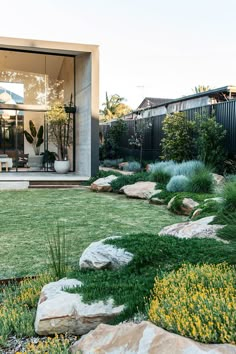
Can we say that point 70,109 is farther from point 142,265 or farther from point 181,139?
point 142,265

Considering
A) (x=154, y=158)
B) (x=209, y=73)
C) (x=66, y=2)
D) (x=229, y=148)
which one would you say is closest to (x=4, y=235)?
(x=229, y=148)

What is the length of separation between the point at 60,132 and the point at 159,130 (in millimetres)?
3993

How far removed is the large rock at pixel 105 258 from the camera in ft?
10.5

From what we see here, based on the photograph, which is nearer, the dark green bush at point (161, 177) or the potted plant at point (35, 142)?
the dark green bush at point (161, 177)

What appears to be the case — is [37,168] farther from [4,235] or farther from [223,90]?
[4,235]

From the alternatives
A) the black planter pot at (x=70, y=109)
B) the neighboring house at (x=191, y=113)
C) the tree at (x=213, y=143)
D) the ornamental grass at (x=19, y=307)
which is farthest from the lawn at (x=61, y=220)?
the black planter pot at (x=70, y=109)

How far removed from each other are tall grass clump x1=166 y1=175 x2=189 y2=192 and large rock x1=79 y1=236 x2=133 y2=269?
5329mm

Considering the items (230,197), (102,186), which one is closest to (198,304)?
(230,197)

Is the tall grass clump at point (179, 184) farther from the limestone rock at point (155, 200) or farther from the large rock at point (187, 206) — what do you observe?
the large rock at point (187, 206)

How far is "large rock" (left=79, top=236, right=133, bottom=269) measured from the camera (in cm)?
321

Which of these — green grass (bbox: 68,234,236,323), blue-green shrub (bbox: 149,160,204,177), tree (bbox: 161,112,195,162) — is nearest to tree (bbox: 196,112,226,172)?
blue-green shrub (bbox: 149,160,204,177)

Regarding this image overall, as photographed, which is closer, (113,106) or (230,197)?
(230,197)

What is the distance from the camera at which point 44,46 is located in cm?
1253

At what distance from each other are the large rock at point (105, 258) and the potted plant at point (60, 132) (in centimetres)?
1078
